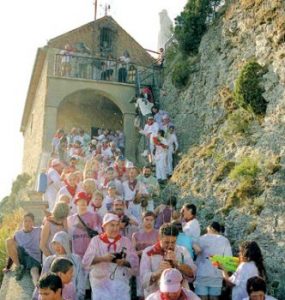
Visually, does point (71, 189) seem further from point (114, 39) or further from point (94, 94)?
point (114, 39)

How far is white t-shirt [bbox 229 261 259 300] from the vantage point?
6.32 m

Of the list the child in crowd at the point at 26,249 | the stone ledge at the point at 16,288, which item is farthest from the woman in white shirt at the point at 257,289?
the child in crowd at the point at 26,249

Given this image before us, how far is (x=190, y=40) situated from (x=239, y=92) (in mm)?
5957

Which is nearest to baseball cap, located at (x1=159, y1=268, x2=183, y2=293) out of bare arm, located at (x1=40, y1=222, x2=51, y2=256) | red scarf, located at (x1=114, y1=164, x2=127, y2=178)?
bare arm, located at (x1=40, y1=222, x2=51, y2=256)

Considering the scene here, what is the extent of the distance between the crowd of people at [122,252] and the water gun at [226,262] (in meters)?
0.03

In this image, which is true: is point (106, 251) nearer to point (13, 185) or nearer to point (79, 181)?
point (79, 181)

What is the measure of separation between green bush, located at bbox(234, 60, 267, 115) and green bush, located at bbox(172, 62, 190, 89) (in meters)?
4.87

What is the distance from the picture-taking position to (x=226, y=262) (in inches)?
270

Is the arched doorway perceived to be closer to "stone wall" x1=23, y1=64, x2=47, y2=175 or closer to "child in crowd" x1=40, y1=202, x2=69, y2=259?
"stone wall" x1=23, y1=64, x2=47, y2=175

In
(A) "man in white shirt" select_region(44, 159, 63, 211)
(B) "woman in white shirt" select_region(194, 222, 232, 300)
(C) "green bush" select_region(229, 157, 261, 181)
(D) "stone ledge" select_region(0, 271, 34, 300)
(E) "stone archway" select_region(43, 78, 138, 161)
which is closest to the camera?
(D) "stone ledge" select_region(0, 271, 34, 300)

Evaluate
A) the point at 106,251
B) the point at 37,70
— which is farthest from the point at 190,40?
the point at 106,251

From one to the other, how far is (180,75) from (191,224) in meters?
11.2

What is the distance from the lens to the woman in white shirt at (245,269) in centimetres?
634

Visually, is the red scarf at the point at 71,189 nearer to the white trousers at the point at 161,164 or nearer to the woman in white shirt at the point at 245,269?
the woman in white shirt at the point at 245,269
